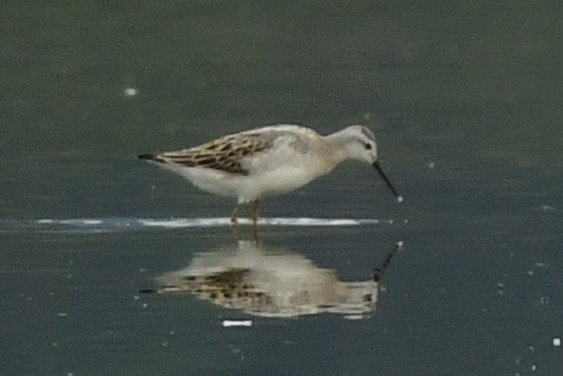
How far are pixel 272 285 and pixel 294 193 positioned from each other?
3631 mm

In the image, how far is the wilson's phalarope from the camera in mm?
13758

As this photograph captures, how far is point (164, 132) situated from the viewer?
1777 cm

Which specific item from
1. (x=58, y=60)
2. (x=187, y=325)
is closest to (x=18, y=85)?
(x=58, y=60)

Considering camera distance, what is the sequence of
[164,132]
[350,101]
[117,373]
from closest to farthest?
[117,373] < [164,132] < [350,101]

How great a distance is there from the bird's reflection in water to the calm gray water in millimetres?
78

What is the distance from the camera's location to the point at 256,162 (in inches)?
543

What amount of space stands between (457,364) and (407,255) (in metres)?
2.57

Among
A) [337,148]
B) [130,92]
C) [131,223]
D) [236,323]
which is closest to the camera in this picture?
[236,323]

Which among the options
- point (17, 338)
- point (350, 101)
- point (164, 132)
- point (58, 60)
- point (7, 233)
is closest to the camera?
point (17, 338)

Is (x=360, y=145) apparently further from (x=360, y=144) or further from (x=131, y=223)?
(x=131, y=223)

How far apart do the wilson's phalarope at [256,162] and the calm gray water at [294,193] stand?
24 centimetres

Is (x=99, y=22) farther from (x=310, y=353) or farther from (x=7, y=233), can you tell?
(x=310, y=353)

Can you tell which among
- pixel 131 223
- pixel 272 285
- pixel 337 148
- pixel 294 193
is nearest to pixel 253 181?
pixel 337 148

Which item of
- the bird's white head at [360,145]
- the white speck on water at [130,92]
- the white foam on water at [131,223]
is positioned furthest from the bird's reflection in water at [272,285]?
the white speck on water at [130,92]
